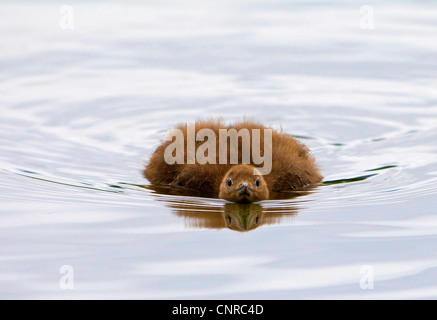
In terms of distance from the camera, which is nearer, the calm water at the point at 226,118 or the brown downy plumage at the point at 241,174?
the calm water at the point at 226,118

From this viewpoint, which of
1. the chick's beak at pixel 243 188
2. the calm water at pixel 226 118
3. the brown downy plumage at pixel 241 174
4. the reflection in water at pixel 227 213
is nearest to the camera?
the calm water at pixel 226 118

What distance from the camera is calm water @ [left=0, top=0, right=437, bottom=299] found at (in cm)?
741

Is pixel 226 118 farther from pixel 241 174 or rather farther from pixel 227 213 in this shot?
pixel 227 213

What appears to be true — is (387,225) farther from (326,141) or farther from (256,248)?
(326,141)

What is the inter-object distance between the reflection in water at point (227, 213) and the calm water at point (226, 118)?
3 centimetres

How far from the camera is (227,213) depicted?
9.03 m

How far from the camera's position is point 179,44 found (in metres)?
14.8

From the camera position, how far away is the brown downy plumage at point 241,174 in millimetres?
9250

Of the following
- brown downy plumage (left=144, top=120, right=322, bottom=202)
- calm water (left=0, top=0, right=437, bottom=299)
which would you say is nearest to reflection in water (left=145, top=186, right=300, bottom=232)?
calm water (left=0, top=0, right=437, bottom=299)

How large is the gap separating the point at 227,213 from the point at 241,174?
44 cm

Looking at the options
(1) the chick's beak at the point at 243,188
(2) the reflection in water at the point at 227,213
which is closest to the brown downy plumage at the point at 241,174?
(1) the chick's beak at the point at 243,188

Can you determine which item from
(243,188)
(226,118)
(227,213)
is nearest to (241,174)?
(243,188)

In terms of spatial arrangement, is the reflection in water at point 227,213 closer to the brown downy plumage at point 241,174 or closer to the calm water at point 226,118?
the calm water at point 226,118

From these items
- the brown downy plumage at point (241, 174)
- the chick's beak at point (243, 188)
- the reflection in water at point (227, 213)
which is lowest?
the reflection in water at point (227, 213)
